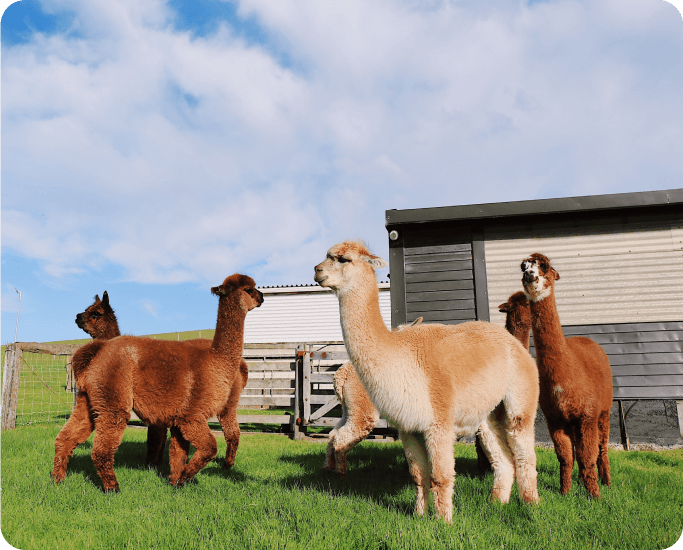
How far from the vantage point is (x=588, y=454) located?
4422mm

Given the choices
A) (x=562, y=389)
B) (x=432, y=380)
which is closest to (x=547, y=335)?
(x=562, y=389)

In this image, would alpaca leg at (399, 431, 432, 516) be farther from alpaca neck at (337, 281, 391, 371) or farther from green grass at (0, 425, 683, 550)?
alpaca neck at (337, 281, 391, 371)

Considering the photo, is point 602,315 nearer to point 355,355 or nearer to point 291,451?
point 291,451

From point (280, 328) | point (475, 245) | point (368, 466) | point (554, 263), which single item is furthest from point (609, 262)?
point (280, 328)

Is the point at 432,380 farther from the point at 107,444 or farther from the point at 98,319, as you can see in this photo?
the point at 98,319

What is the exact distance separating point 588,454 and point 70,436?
18.5 ft

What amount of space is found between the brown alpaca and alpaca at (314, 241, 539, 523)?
47 centimetres

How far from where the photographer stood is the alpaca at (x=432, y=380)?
3.49m

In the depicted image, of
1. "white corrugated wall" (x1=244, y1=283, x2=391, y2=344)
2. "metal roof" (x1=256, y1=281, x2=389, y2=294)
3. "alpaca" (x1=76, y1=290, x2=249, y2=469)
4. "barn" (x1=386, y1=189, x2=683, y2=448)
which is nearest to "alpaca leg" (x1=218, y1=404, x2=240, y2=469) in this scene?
"alpaca" (x1=76, y1=290, x2=249, y2=469)

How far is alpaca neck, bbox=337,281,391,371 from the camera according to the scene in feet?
11.6

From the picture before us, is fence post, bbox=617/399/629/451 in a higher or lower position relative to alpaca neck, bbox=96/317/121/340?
lower

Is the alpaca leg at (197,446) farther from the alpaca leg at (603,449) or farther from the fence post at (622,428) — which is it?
the fence post at (622,428)

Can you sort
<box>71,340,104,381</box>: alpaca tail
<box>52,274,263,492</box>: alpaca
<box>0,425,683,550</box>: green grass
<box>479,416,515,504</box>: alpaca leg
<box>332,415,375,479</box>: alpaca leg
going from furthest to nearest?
1. <box>332,415,375,479</box>: alpaca leg
2. <box>71,340,104,381</box>: alpaca tail
3. <box>52,274,263,492</box>: alpaca
4. <box>479,416,515,504</box>: alpaca leg
5. <box>0,425,683,550</box>: green grass

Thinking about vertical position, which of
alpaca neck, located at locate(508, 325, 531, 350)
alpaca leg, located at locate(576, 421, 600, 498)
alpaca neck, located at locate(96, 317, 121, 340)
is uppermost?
alpaca neck, located at locate(96, 317, 121, 340)
